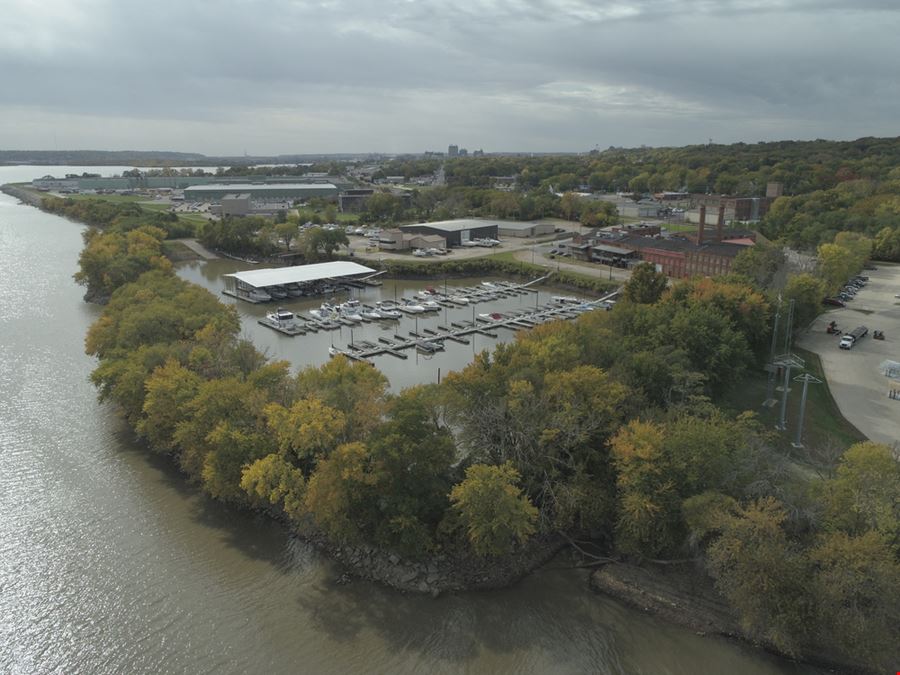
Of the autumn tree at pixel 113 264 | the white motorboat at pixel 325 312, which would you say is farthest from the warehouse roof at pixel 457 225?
the autumn tree at pixel 113 264

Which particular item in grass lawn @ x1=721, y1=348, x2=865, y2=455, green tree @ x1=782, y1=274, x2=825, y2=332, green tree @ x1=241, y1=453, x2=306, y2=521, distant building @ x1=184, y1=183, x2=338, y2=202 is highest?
distant building @ x1=184, y1=183, x2=338, y2=202

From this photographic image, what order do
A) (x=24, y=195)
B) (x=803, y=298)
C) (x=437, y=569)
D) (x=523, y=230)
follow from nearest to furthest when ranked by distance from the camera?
(x=437, y=569) → (x=803, y=298) → (x=523, y=230) → (x=24, y=195)

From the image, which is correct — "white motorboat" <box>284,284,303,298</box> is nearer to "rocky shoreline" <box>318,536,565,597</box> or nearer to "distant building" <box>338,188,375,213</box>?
"rocky shoreline" <box>318,536,565,597</box>

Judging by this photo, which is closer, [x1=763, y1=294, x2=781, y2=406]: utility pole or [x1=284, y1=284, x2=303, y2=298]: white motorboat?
[x1=763, y1=294, x2=781, y2=406]: utility pole

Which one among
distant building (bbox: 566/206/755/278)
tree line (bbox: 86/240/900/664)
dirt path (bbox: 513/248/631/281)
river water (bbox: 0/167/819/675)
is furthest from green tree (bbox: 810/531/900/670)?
dirt path (bbox: 513/248/631/281)

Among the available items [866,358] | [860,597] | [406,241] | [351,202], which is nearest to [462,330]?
[866,358]

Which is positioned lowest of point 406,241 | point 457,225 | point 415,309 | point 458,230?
point 415,309

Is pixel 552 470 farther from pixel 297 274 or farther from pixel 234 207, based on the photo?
pixel 234 207

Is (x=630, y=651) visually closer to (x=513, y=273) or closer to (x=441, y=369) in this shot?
(x=441, y=369)
